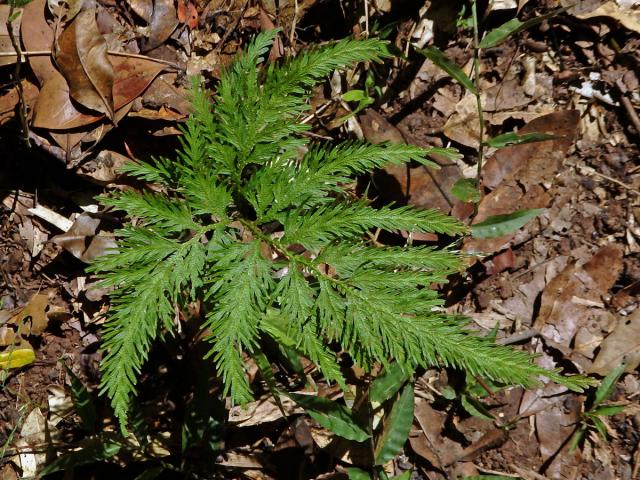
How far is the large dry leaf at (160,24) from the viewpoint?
284 centimetres

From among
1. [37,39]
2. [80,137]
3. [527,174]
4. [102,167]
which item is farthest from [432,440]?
[37,39]

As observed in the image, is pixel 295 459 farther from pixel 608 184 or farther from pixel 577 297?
pixel 608 184

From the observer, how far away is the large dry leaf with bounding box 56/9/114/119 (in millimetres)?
2653

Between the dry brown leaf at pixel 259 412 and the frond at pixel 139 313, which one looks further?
the dry brown leaf at pixel 259 412

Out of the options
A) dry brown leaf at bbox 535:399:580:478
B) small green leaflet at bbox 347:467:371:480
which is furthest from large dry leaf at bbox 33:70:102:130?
dry brown leaf at bbox 535:399:580:478

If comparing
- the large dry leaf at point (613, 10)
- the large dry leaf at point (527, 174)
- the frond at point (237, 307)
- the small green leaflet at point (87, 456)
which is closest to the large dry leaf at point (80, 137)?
the frond at point (237, 307)

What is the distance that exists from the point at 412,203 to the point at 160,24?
1577mm

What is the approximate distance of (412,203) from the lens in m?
2.98

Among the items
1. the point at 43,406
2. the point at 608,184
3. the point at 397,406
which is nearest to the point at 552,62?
the point at 608,184

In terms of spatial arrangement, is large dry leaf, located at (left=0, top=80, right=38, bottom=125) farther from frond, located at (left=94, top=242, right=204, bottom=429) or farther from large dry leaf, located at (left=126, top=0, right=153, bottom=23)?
frond, located at (left=94, top=242, right=204, bottom=429)

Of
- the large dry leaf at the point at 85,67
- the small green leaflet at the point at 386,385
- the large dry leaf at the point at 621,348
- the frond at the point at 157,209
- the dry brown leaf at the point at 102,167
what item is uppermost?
the large dry leaf at the point at 85,67

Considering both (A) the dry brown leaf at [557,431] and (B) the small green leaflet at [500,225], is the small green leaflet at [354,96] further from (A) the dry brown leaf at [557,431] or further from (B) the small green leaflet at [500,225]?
(A) the dry brown leaf at [557,431]

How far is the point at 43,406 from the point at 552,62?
3313 millimetres

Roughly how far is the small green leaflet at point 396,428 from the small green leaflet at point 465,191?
38.8 inches
